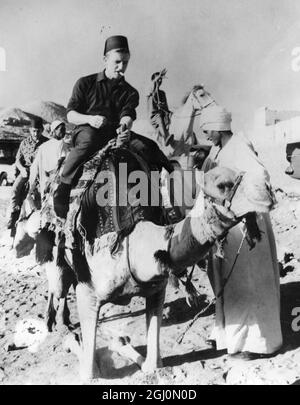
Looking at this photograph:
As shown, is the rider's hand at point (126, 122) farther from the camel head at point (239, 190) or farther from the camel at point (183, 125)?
the camel head at point (239, 190)

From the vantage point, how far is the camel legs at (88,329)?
11.9ft

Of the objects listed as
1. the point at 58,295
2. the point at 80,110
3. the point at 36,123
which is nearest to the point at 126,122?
the point at 80,110

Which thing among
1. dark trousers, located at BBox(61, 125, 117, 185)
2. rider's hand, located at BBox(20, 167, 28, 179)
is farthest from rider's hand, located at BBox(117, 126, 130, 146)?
rider's hand, located at BBox(20, 167, 28, 179)

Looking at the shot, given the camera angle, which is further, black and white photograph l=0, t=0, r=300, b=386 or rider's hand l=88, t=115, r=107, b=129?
rider's hand l=88, t=115, r=107, b=129

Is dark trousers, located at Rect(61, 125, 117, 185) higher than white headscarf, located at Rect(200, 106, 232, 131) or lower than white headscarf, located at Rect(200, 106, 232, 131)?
lower

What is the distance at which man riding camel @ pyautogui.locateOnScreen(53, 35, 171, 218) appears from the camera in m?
3.77

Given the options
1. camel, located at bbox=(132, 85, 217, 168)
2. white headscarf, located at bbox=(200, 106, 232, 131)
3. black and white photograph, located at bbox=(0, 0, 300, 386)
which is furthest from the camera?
camel, located at bbox=(132, 85, 217, 168)

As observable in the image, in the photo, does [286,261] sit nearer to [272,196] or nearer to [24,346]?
[272,196]

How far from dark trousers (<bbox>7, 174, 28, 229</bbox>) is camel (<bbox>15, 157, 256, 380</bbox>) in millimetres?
1002

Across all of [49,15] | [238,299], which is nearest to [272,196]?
[238,299]

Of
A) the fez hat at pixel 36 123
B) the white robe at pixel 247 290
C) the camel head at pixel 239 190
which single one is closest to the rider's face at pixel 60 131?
the fez hat at pixel 36 123

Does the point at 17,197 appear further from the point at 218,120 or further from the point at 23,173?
the point at 218,120

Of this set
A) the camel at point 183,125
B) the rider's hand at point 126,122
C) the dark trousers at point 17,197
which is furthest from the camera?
the dark trousers at point 17,197

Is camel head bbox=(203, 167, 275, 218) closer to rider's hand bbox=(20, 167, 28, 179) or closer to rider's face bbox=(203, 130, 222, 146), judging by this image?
rider's face bbox=(203, 130, 222, 146)
